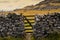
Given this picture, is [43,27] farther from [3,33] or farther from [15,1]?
[15,1]

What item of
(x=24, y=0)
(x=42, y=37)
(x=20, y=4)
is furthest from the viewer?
(x=24, y=0)

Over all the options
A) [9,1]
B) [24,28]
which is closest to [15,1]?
[9,1]

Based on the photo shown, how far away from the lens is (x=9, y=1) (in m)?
21.0

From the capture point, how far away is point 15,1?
21125 mm

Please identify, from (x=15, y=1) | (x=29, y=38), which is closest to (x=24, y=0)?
(x=15, y=1)

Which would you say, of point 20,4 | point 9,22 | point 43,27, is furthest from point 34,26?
point 20,4

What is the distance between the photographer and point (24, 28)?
37.7 feet

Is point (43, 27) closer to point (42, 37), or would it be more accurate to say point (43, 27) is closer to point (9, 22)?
point (42, 37)

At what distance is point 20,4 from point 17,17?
8466 millimetres

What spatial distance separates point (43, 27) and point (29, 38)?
884mm

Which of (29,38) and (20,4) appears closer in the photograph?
(29,38)

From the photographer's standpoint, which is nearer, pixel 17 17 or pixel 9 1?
pixel 17 17

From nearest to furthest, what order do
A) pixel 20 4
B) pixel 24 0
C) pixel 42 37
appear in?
pixel 42 37 → pixel 20 4 → pixel 24 0

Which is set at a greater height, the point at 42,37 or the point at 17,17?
the point at 17,17
